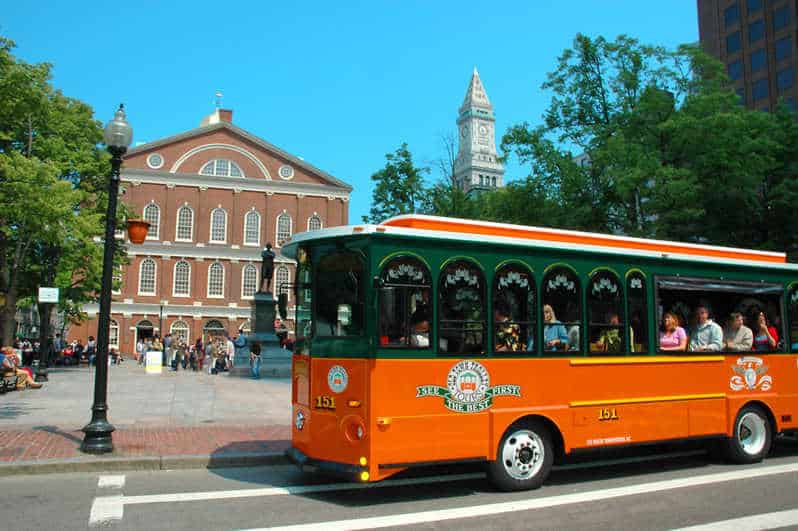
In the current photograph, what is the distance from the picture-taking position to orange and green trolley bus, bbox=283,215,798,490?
7234 mm

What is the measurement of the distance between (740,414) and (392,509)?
17.8 ft

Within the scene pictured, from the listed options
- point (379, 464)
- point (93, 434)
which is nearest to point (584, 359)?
point (379, 464)

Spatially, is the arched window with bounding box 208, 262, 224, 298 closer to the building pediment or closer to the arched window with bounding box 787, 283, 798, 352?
the building pediment

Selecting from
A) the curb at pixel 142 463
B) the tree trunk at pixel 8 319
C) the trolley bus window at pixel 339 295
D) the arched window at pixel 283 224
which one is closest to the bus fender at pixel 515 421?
the trolley bus window at pixel 339 295

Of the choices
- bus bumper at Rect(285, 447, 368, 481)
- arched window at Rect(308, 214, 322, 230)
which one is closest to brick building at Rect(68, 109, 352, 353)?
arched window at Rect(308, 214, 322, 230)

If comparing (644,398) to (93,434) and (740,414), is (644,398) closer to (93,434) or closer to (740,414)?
(740,414)

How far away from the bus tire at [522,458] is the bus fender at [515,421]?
0.09 meters

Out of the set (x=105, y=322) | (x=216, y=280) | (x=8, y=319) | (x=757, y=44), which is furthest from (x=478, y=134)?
(x=105, y=322)

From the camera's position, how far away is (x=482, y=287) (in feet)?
25.6

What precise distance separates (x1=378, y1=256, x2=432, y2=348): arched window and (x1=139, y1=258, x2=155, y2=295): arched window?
5583 centimetres

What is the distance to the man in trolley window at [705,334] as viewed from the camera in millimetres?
9594

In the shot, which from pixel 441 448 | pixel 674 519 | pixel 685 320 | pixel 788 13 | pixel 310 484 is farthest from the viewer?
pixel 788 13

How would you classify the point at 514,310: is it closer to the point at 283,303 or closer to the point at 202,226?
the point at 283,303

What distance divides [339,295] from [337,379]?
884mm
